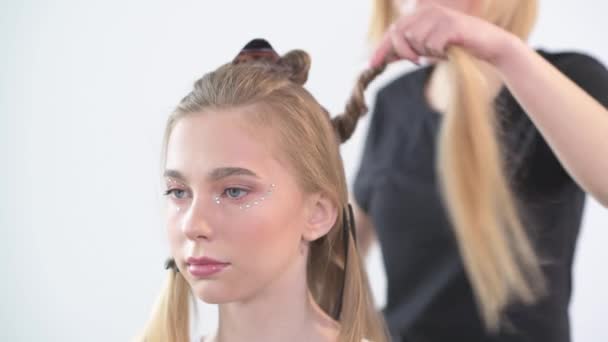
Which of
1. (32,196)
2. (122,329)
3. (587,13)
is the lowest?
(122,329)

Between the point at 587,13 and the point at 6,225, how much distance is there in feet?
3.95

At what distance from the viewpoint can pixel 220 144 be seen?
76 cm

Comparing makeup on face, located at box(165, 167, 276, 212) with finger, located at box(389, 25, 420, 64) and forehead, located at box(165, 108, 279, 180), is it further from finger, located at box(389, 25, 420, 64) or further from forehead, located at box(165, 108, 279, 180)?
finger, located at box(389, 25, 420, 64)

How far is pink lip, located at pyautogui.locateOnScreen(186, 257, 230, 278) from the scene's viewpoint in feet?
2.43

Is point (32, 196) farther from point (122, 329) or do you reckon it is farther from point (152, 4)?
point (152, 4)

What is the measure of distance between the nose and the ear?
135 mm

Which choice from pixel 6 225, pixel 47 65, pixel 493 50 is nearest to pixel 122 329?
pixel 6 225

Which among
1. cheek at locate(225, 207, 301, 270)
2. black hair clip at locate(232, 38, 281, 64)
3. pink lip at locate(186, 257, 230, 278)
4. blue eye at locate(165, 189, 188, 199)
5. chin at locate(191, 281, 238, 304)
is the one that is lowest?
chin at locate(191, 281, 238, 304)

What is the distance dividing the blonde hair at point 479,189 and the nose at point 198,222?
0.91ft

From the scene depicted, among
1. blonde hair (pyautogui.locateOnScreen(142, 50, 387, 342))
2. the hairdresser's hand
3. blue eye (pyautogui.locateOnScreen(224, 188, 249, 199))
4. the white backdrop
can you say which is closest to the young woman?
the hairdresser's hand

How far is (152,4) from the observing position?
1.32 metres

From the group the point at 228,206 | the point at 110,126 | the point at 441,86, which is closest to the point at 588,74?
the point at 441,86

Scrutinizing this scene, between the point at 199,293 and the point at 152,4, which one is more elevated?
the point at 152,4

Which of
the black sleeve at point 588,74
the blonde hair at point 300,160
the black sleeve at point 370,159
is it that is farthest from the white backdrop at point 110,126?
the black sleeve at point 588,74
